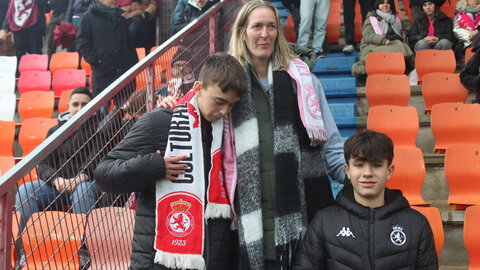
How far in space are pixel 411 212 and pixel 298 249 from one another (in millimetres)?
498

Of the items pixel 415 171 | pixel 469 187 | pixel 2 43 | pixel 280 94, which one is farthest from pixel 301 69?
pixel 2 43

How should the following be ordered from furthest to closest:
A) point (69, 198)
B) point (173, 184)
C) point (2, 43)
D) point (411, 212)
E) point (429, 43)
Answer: point (2, 43) → point (429, 43) → point (69, 198) → point (411, 212) → point (173, 184)

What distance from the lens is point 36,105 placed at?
6527mm

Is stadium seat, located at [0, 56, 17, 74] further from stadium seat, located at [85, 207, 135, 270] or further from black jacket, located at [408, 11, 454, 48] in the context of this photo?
stadium seat, located at [85, 207, 135, 270]

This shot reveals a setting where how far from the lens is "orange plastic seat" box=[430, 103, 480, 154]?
4.56 meters

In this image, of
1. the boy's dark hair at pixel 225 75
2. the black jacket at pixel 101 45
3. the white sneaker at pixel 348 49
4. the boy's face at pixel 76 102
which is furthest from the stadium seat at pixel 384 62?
the boy's dark hair at pixel 225 75

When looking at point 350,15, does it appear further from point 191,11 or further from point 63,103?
point 63,103

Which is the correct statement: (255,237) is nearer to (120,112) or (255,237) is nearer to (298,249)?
(298,249)

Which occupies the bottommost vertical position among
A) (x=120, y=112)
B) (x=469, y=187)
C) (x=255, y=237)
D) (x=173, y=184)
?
(x=469, y=187)

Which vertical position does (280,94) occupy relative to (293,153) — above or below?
above

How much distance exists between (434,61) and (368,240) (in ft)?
14.2

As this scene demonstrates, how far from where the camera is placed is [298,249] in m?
2.13

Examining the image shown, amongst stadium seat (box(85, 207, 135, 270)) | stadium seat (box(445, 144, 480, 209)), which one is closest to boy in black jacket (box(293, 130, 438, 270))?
stadium seat (box(85, 207, 135, 270))

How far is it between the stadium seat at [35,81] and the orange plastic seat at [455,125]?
5227mm
